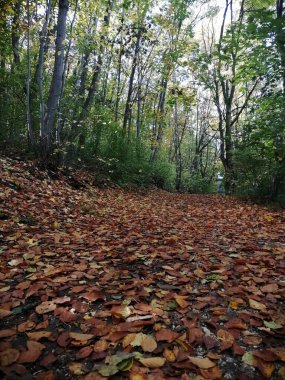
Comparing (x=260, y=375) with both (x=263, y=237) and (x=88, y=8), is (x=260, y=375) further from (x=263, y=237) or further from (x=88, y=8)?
(x=88, y=8)

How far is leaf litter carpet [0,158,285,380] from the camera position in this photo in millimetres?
1390

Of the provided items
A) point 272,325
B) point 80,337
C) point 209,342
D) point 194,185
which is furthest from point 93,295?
point 194,185

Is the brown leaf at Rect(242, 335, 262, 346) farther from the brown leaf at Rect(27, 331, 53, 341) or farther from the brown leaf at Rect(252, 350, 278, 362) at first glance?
the brown leaf at Rect(27, 331, 53, 341)

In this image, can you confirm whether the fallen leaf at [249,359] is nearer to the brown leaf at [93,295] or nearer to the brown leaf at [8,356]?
the brown leaf at [93,295]

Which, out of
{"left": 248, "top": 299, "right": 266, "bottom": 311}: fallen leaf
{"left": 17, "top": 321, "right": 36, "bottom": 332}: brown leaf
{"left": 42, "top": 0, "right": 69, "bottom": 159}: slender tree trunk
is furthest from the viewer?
{"left": 42, "top": 0, "right": 69, "bottom": 159}: slender tree trunk

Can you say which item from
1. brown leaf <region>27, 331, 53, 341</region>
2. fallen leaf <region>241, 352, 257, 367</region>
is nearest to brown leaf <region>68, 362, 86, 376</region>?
brown leaf <region>27, 331, 53, 341</region>

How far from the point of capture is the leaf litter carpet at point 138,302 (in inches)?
54.7

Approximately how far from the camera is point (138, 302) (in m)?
1.98

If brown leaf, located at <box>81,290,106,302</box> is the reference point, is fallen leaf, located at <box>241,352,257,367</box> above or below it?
above

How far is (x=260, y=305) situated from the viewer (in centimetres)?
193

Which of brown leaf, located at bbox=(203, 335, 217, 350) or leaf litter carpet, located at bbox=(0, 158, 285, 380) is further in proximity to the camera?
brown leaf, located at bbox=(203, 335, 217, 350)

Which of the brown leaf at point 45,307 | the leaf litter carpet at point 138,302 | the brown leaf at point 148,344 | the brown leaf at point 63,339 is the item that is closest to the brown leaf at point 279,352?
the leaf litter carpet at point 138,302

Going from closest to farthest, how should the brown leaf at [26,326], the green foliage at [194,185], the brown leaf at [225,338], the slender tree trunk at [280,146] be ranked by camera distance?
the brown leaf at [225,338] → the brown leaf at [26,326] → the slender tree trunk at [280,146] → the green foliage at [194,185]

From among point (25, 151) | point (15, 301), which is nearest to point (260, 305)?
point (15, 301)
